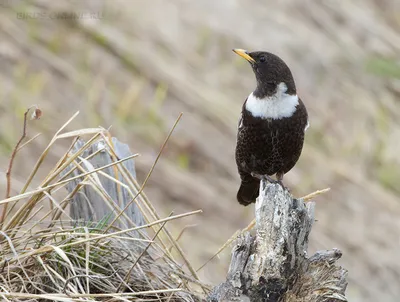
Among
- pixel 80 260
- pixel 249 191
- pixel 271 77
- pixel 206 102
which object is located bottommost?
pixel 206 102

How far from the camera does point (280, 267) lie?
336 centimetres

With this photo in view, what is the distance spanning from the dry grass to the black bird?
1.17 m

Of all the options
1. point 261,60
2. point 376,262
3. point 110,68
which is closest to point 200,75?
point 110,68

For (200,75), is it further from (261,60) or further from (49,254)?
(49,254)

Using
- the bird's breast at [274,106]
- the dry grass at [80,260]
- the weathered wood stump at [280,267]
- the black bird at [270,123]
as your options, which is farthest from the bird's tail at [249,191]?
the weathered wood stump at [280,267]

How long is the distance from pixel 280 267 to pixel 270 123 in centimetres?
145

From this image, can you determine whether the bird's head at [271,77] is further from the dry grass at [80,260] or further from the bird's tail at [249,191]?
the dry grass at [80,260]

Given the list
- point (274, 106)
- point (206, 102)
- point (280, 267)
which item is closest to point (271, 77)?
point (274, 106)

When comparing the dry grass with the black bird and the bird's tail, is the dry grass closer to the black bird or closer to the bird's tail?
the black bird

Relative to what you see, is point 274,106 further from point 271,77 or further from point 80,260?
point 80,260

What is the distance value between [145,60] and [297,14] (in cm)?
201

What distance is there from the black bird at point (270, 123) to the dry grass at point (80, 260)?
3.84ft

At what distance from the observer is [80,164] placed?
12.7ft

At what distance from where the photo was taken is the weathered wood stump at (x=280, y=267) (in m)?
3.33
